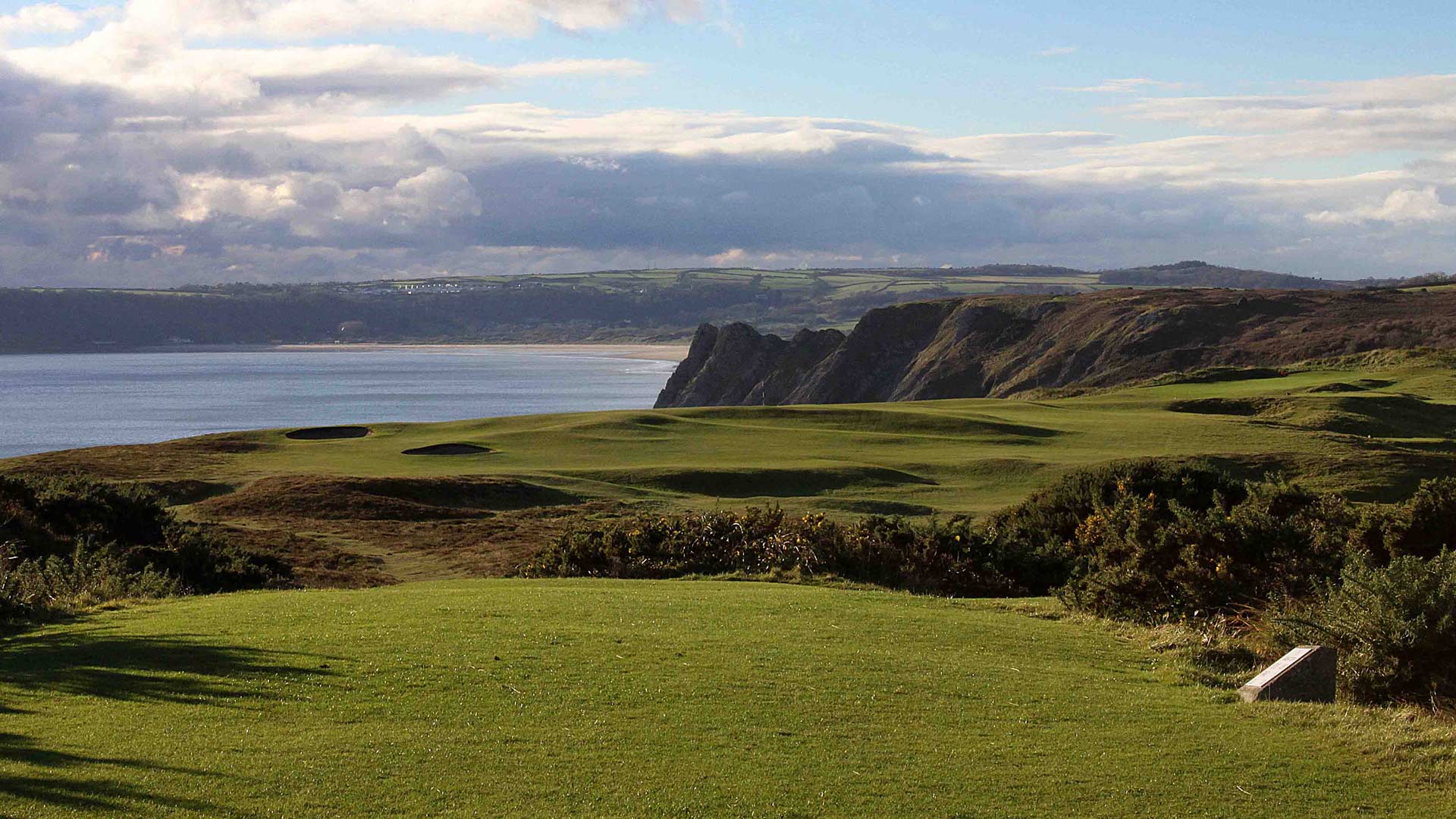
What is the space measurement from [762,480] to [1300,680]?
24999 mm

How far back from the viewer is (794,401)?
11838 centimetres

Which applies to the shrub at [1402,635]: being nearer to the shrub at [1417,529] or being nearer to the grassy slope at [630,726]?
the grassy slope at [630,726]

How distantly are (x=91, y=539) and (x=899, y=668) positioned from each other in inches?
549

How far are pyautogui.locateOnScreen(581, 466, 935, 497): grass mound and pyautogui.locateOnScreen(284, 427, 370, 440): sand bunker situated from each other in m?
14.4

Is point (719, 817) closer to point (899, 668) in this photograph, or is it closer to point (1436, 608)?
point (899, 668)

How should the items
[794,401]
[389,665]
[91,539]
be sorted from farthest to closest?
[794,401], [91,539], [389,665]

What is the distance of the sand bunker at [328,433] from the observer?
4653 cm

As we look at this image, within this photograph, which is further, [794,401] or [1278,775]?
[794,401]

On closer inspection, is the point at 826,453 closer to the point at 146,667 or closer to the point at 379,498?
the point at 379,498

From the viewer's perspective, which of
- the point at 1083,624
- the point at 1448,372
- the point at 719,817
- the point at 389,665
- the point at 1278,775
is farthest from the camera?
the point at 1448,372

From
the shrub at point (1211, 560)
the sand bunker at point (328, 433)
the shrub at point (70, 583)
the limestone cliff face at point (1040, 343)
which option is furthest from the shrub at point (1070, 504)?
the limestone cliff face at point (1040, 343)

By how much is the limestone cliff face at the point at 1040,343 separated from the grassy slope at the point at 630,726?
8787cm

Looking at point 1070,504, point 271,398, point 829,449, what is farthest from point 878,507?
point 271,398

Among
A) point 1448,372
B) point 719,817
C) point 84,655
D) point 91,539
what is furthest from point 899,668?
point 1448,372
